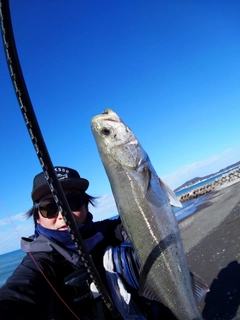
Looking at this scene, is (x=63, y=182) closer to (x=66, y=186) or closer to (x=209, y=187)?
(x=66, y=186)

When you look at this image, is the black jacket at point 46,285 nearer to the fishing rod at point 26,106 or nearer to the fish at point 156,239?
the fish at point 156,239

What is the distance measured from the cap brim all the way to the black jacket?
596 mm

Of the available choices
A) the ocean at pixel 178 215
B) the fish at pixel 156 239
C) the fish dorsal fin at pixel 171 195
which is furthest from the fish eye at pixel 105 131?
the ocean at pixel 178 215

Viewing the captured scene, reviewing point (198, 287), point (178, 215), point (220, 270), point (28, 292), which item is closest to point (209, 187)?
point (178, 215)

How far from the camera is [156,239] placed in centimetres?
268

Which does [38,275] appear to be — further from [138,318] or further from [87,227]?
[138,318]

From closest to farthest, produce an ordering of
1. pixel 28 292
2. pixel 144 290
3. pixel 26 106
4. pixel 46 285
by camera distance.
Result: pixel 26 106, pixel 28 292, pixel 46 285, pixel 144 290

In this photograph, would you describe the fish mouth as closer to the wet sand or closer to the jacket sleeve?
the jacket sleeve

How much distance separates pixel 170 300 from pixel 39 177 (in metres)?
2.34

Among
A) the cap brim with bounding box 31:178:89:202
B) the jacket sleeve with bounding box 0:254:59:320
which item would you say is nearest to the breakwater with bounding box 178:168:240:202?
the cap brim with bounding box 31:178:89:202

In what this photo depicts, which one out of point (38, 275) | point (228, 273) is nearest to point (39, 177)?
point (38, 275)

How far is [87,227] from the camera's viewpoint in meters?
3.38

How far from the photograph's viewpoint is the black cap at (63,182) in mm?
3207

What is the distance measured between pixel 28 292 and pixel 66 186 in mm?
1450
